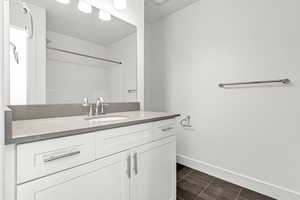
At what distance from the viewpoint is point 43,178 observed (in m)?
0.60

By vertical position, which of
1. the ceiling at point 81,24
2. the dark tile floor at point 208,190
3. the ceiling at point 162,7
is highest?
the ceiling at point 162,7

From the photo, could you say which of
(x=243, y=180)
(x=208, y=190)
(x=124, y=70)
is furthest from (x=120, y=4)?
(x=243, y=180)

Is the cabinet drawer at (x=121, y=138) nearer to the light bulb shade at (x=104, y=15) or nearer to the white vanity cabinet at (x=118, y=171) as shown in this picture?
the white vanity cabinet at (x=118, y=171)

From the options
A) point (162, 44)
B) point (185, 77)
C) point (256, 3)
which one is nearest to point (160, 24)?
point (162, 44)

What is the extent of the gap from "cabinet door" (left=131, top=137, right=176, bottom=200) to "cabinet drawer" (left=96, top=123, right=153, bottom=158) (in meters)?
0.07

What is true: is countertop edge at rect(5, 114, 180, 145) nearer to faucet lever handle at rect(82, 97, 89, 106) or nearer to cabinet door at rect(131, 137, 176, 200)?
cabinet door at rect(131, 137, 176, 200)

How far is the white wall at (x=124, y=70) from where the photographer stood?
158 centimetres

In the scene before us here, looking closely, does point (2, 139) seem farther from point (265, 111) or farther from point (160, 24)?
point (160, 24)

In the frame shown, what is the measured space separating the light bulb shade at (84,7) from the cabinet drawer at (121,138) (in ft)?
3.80

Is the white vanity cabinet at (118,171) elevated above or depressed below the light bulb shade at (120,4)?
below

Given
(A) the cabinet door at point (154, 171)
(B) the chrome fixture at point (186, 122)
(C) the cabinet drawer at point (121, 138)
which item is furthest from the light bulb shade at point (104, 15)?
(B) the chrome fixture at point (186, 122)

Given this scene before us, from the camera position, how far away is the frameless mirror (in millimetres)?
982

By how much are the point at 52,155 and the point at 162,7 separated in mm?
2256

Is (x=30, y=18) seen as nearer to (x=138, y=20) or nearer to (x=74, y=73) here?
(x=74, y=73)
